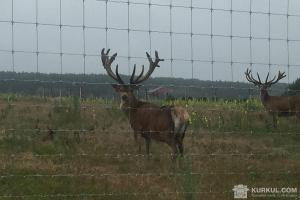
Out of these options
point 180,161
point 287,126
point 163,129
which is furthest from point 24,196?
point 287,126

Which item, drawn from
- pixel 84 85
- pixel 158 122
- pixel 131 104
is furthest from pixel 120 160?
pixel 84 85

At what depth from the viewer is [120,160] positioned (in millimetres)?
9586

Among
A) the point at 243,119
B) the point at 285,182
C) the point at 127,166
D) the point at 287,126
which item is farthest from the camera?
the point at 287,126

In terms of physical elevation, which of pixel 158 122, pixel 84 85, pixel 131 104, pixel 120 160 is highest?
pixel 84 85

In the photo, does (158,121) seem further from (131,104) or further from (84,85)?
(84,85)

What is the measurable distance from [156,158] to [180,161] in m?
0.67

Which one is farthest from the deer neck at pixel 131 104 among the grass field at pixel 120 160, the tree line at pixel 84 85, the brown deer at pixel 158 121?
the tree line at pixel 84 85

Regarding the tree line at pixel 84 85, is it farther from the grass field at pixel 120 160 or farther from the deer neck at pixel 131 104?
the deer neck at pixel 131 104

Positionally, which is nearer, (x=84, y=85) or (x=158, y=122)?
(x=84, y=85)

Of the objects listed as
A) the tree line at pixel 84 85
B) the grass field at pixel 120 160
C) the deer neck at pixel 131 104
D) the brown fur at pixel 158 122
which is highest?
the tree line at pixel 84 85

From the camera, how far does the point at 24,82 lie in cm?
591

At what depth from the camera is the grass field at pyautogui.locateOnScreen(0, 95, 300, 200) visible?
284 inches

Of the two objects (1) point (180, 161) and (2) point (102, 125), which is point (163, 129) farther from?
(2) point (102, 125)

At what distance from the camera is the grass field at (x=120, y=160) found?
23.6 ft
